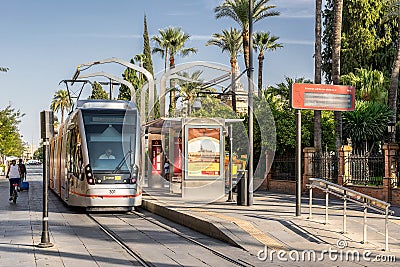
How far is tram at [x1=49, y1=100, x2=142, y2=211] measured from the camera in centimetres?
2038

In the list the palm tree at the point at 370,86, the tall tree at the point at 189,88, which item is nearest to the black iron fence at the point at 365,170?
the tall tree at the point at 189,88

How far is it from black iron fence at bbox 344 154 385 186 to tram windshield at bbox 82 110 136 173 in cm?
887

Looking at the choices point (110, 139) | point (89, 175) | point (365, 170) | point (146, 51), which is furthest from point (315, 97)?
point (146, 51)

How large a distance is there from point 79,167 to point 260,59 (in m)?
38.7

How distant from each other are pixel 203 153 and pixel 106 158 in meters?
5.12

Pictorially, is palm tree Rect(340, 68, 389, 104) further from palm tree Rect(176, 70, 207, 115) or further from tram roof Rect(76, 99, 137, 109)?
tram roof Rect(76, 99, 137, 109)

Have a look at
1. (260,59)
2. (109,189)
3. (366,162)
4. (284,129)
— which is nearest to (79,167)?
(109,189)

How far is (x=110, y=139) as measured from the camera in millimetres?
20719

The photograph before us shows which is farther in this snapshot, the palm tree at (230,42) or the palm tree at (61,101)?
the palm tree at (61,101)

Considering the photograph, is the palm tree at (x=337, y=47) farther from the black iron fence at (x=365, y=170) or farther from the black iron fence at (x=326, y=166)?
the black iron fence at (x=365, y=170)

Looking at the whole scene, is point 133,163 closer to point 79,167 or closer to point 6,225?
point 79,167

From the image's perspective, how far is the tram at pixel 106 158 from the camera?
20375 mm

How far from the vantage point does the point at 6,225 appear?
1716cm

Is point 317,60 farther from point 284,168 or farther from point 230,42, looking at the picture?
point 230,42
